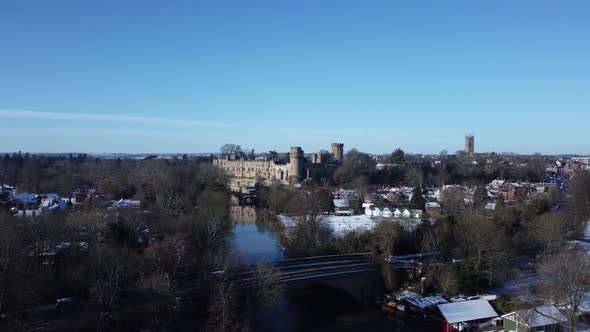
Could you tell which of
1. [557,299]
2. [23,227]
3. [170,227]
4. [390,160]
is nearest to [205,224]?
[170,227]

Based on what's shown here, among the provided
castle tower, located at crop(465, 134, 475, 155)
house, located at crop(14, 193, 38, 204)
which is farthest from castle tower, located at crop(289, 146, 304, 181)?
castle tower, located at crop(465, 134, 475, 155)

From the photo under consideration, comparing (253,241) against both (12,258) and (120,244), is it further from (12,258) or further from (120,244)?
(12,258)

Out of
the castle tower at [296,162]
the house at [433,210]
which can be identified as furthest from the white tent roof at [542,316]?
the castle tower at [296,162]

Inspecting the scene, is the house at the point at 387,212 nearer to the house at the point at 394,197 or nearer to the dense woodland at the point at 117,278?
the house at the point at 394,197

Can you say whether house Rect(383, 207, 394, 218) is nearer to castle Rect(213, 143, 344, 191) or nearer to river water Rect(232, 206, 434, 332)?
river water Rect(232, 206, 434, 332)

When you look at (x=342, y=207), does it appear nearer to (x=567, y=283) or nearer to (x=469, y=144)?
(x=567, y=283)
